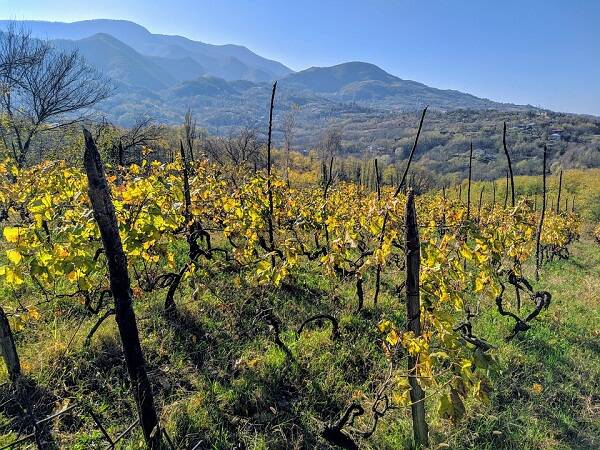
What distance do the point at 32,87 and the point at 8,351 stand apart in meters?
19.0

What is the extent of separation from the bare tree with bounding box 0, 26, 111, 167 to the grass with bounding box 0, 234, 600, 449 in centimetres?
1584

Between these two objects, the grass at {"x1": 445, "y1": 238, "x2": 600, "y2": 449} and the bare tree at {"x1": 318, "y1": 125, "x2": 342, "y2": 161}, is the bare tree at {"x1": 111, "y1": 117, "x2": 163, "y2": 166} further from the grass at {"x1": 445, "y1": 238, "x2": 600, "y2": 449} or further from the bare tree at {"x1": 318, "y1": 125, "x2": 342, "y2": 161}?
the bare tree at {"x1": 318, "y1": 125, "x2": 342, "y2": 161}

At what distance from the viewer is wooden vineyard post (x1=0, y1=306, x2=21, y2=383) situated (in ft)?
11.3

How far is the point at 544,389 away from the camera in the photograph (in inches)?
170

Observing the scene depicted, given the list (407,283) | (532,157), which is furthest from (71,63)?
(532,157)

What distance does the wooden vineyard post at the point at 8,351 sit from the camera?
11.3 ft

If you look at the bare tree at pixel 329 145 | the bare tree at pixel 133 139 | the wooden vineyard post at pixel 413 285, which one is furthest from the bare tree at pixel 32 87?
the bare tree at pixel 329 145

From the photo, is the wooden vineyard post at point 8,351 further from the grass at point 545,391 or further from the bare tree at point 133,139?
the bare tree at point 133,139

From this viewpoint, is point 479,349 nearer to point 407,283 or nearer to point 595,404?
point 407,283

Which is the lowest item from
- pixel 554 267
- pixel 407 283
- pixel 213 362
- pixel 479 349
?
pixel 554 267

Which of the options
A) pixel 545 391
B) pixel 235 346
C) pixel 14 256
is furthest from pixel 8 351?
pixel 545 391

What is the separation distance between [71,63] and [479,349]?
22631mm

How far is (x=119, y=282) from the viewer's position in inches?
98.4

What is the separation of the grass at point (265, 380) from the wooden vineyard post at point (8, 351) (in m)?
0.15
